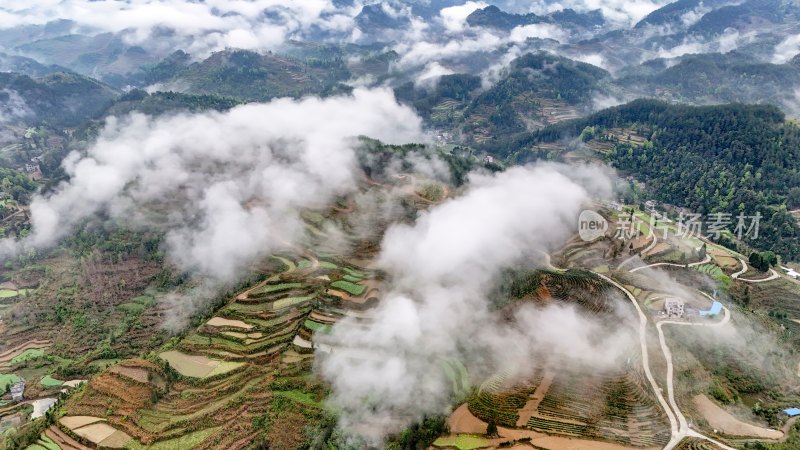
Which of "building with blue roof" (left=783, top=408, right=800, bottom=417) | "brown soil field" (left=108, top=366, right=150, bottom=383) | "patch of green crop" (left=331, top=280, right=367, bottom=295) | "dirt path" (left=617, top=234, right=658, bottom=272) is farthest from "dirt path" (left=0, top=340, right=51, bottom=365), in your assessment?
"building with blue roof" (left=783, top=408, right=800, bottom=417)

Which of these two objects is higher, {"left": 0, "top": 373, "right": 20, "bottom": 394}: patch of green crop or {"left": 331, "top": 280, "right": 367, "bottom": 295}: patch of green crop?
{"left": 331, "top": 280, "right": 367, "bottom": 295}: patch of green crop

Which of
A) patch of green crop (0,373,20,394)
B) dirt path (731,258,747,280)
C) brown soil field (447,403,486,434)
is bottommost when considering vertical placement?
patch of green crop (0,373,20,394)

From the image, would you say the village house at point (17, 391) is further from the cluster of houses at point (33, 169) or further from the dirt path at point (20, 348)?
the cluster of houses at point (33, 169)

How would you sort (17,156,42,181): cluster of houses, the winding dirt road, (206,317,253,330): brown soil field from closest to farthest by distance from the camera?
the winding dirt road
(206,317,253,330): brown soil field
(17,156,42,181): cluster of houses

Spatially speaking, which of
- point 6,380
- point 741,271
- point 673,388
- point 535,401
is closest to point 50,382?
point 6,380

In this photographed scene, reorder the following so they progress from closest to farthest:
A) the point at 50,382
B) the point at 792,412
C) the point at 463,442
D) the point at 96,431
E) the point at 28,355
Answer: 1. the point at 96,431
2. the point at 463,442
3. the point at 792,412
4. the point at 50,382
5. the point at 28,355

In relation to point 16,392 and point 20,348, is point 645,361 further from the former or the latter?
point 20,348

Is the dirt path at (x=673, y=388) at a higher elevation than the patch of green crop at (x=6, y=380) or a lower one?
higher

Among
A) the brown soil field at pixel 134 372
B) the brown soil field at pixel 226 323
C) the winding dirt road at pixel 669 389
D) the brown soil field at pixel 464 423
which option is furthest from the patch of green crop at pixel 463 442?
the brown soil field at pixel 134 372

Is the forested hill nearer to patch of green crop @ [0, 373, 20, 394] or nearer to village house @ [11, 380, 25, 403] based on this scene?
village house @ [11, 380, 25, 403]
